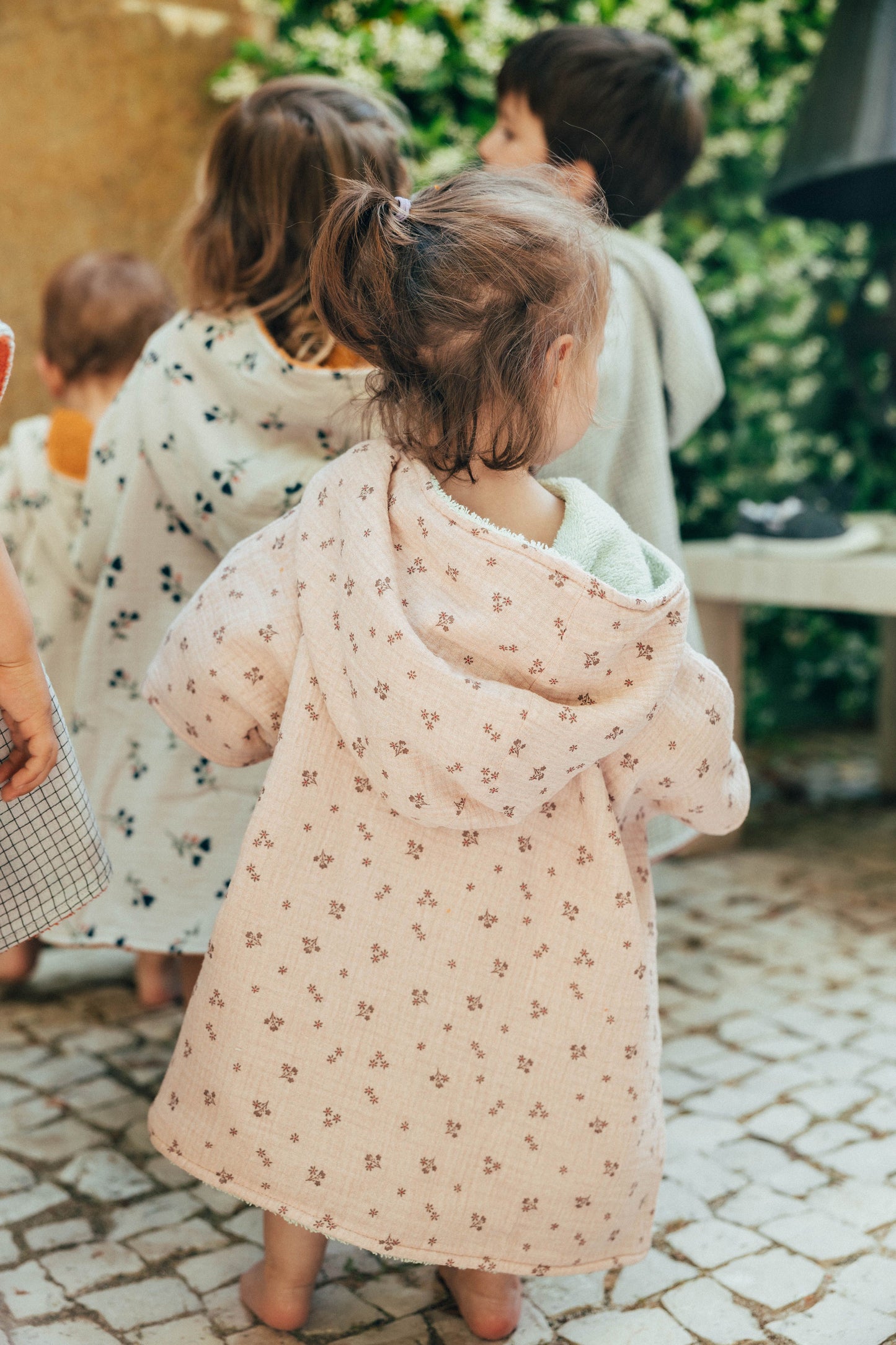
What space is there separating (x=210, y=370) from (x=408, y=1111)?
1053 mm

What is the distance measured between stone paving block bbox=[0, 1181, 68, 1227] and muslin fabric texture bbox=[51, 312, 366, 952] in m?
0.36

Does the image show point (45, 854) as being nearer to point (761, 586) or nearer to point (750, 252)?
point (761, 586)

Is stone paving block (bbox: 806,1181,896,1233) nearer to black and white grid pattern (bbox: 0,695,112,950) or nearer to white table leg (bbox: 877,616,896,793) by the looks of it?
black and white grid pattern (bbox: 0,695,112,950)

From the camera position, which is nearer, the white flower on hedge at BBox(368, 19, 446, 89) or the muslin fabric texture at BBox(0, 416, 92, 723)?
the muslin fabric texture at BBox(0, 416, 92, 723)

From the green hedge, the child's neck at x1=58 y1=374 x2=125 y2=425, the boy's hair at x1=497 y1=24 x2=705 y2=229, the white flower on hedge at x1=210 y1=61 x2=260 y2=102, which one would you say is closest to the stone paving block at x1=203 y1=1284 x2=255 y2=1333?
the child's neck at x1=58 y1=374 x2=125 y2=425

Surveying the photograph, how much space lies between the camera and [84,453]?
87.9 inches

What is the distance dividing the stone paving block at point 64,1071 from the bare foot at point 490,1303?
83 cm

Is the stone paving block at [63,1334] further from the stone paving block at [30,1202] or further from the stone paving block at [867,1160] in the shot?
the stone paving block at [867,1160]

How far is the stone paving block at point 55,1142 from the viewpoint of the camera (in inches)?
70.1

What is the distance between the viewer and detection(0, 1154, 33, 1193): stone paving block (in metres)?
1.70

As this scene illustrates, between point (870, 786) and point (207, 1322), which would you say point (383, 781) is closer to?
point (207, 1322)

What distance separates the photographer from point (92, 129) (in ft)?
10.2

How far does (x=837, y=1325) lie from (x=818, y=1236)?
0.18m

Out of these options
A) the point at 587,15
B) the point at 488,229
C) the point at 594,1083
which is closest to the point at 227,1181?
the point at 594,1083
